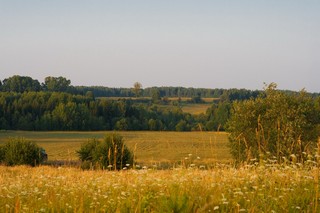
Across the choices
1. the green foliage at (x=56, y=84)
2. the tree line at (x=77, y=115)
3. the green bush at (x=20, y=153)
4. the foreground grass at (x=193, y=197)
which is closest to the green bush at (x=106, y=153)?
the green bush at (x=20, y=153)

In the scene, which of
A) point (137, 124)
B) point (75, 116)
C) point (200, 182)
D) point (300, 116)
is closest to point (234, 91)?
point (137, 124)

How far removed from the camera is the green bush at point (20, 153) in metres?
39.3

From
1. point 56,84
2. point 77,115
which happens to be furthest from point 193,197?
point 56,84

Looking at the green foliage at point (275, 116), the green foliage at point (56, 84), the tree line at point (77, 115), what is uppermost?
the green foliage at point (56, 84)

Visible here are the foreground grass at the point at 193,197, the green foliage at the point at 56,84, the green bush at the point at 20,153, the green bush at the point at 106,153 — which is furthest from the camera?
the green foliage at the point at 56,84

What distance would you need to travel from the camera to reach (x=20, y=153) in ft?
131

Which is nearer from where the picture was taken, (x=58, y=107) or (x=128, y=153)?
(x=128, y=153)

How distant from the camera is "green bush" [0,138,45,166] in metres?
39.3

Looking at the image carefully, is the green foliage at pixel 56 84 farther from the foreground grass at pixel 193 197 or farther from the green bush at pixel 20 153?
the foreground grass at pixel 193 197

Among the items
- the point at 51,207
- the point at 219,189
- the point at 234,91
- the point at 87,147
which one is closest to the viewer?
the point at 51,207

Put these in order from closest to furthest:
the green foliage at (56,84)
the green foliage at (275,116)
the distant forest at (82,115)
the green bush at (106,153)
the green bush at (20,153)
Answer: the green bush at (106,153), the green foliage at (275,116), the green bush at (20,153), the distant forest at (82,115), the green foliage at (56,84)

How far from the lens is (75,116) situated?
409 feet

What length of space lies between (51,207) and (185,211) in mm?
2028

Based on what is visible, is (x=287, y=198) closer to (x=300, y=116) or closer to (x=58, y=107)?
(x=300, y=116)
